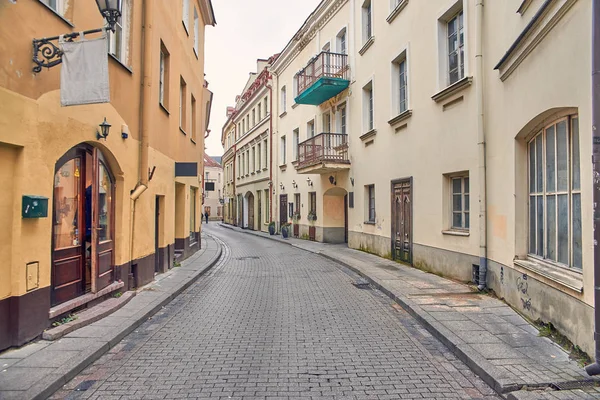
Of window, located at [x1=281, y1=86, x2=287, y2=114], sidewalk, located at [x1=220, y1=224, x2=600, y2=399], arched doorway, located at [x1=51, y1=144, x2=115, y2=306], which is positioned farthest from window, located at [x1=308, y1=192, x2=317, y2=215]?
arched doorway, located at [x1=51, y1=144, x2=115, y2=306]

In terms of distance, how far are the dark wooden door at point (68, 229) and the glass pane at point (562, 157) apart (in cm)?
653

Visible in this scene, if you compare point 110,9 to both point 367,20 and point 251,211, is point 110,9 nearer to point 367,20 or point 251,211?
point 367,20

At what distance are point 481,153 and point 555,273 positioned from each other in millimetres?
3231

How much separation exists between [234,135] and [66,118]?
1305 inches

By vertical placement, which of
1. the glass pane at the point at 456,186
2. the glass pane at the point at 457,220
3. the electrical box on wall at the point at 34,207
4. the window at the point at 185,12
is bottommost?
the glass pane at the point at 457,220

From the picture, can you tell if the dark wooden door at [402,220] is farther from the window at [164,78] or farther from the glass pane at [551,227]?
the window at [164,78]

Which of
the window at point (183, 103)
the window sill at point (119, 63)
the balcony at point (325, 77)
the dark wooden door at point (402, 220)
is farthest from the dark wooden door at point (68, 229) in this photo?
the balcony at point (325, 77)

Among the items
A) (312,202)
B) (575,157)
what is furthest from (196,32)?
(575,157)

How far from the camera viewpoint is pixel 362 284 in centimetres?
943

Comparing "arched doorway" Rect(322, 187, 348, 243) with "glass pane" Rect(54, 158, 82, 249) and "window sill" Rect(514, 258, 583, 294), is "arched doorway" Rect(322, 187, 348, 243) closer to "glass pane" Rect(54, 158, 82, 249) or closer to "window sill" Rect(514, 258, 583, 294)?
"window sill" Rect(514, 258, 583, 294)

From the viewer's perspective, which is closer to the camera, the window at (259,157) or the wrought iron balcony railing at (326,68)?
the wrought iron balcony railing at (326,68)

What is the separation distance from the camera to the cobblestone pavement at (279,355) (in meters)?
3.96

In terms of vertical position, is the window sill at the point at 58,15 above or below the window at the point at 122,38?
below

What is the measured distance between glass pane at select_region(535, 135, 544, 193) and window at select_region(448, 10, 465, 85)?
3362 mm
